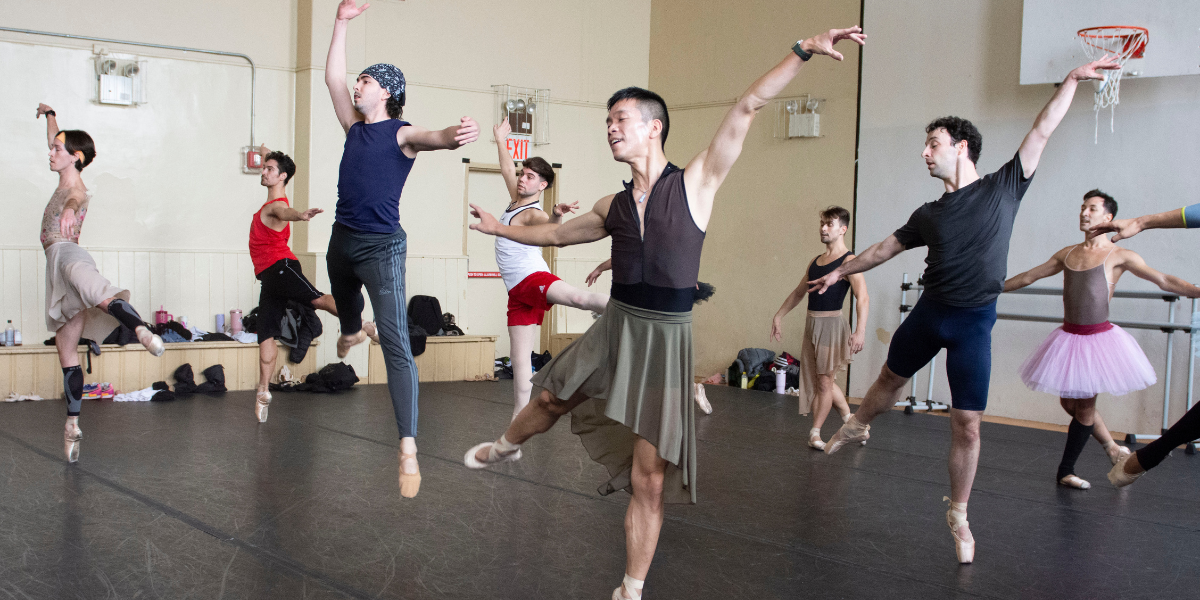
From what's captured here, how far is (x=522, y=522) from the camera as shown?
395 centimetres

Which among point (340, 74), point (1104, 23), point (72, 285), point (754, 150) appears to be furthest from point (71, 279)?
point (1104, 23)

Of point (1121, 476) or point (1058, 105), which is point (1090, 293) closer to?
point (1121, 476)

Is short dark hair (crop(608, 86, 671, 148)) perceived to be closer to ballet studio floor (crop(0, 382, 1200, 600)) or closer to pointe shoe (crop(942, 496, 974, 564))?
ballet studio floor (crop(0, 382, 1200, 600))

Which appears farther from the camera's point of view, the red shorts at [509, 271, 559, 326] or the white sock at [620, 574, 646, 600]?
the red shorts at [509, 271, 559, 326]

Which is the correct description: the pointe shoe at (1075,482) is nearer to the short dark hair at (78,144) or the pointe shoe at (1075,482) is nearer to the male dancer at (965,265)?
the male dancer at (965,265)

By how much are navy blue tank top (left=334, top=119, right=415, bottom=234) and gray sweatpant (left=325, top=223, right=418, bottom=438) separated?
57 millimetres

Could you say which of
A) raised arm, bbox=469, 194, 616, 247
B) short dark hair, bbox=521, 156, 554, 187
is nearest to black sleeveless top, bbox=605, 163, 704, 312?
raised arm, bbox=469, 194, 616, 247

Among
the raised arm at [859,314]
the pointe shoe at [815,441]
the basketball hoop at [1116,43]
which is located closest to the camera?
the raised arm at [859,314]

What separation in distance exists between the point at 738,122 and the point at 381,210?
1.61 metres

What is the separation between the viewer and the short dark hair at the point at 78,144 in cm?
493

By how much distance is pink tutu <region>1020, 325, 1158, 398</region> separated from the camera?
4898 mm

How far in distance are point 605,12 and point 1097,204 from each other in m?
6.45

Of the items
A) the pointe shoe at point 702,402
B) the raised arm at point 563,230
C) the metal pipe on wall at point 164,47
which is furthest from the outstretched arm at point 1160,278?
the metal pipe on wall at point 164,47

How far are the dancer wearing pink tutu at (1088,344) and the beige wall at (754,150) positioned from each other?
12.4ft
